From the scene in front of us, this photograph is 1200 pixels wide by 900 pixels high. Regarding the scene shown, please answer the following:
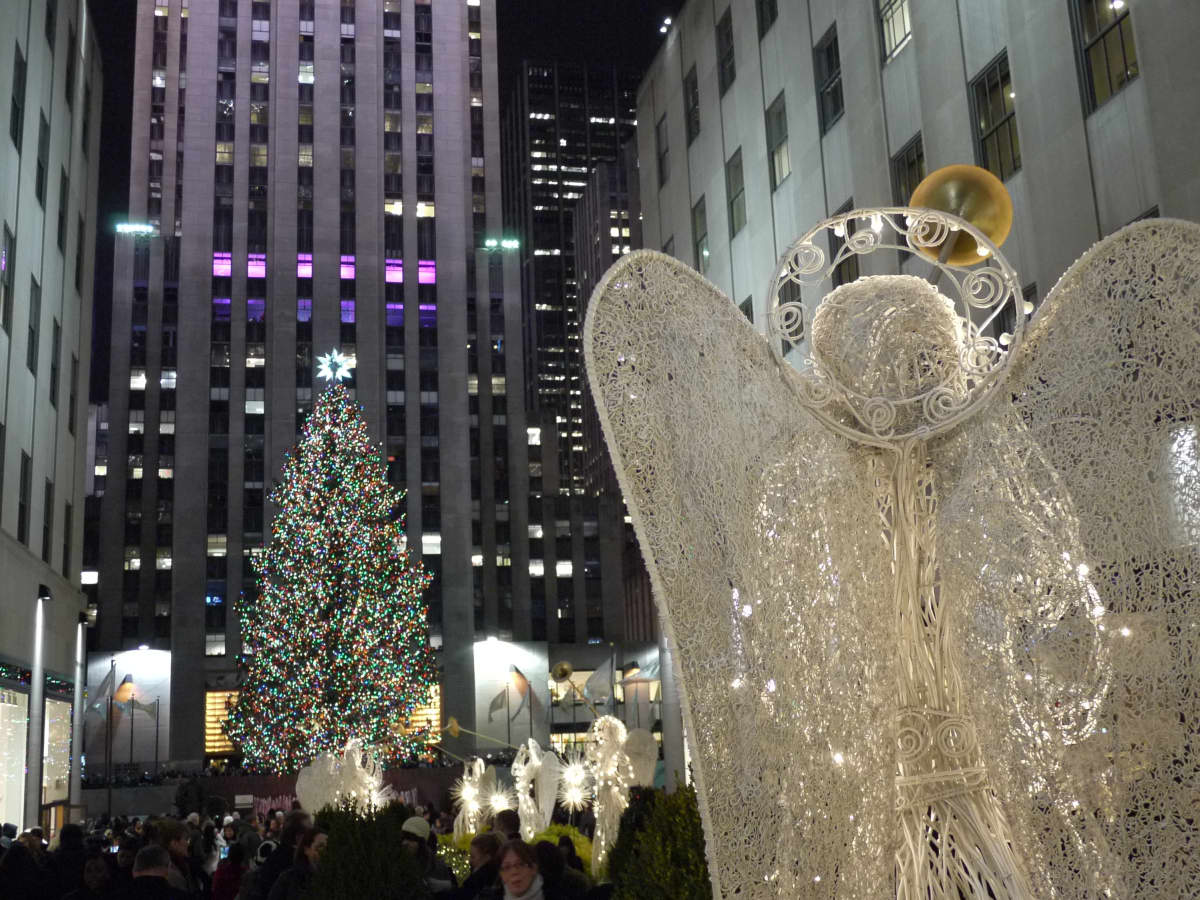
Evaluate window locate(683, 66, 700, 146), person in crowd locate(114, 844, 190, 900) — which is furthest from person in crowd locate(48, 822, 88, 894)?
window locate(683, 66, 700, 146)

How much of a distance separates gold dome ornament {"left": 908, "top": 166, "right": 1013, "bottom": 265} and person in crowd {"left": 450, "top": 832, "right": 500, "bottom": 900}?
4.71m

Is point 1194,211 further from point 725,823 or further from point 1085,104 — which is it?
point 725,823

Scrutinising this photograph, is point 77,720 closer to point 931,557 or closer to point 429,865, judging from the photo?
point 429,865

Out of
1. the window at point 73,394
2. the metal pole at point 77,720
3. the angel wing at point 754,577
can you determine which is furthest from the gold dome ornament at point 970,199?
the metal pole at point 77,720

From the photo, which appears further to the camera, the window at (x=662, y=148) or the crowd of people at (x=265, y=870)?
the window at (x=662, y=148)

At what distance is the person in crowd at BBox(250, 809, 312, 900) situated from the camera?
8859 millimetres

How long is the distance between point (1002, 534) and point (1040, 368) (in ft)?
2.78

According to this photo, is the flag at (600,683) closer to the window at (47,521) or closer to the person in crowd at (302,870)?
the window at (47,521)

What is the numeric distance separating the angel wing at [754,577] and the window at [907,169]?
13.1m

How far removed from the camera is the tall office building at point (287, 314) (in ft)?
220

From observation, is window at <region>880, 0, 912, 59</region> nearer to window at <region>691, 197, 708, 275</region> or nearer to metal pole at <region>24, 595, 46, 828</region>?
window at <region>691, 197, 708, 275</region>

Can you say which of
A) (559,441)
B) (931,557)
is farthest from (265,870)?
(559,441)

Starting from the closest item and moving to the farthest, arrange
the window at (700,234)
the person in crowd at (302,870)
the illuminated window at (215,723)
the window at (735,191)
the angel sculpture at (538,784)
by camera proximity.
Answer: the person in crowd at (302,870), the angel sculpture at (538,784), the window at (735,191), the window at (700,234), the illuminated window at (215,723)

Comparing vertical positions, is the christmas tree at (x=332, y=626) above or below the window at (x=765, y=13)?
below
